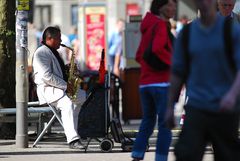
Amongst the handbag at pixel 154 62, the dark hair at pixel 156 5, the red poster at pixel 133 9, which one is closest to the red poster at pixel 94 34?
the dark hair at pixel 156 5

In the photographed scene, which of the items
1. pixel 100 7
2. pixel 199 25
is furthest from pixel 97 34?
pixel 199 25

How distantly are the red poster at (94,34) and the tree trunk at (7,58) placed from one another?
1277cm

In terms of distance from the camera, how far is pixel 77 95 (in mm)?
11344

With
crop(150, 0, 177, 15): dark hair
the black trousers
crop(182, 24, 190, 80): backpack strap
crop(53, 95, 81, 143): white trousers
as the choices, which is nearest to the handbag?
crop(150, 0, 177, 15): dark hair

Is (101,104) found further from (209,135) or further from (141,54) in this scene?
(209,135)

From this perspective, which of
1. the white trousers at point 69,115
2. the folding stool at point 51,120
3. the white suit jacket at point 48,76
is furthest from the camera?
the folding stool at point 51,120

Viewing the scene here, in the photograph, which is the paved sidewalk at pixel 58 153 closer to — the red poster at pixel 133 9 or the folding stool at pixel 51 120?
the folding stool at pixel 51 120

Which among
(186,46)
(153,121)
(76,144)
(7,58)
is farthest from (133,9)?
(186,46)

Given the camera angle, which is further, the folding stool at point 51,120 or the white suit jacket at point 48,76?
the folding stool at point 51,120

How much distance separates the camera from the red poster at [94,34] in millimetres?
25484

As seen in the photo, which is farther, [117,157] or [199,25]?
[117,157]

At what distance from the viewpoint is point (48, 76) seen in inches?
443

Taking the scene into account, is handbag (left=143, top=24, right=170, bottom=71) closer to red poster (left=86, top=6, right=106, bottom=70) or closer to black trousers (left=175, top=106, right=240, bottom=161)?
black trousers (left=175, top=106, right=240, bottom=161)

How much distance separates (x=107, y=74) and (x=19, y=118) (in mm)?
1278
